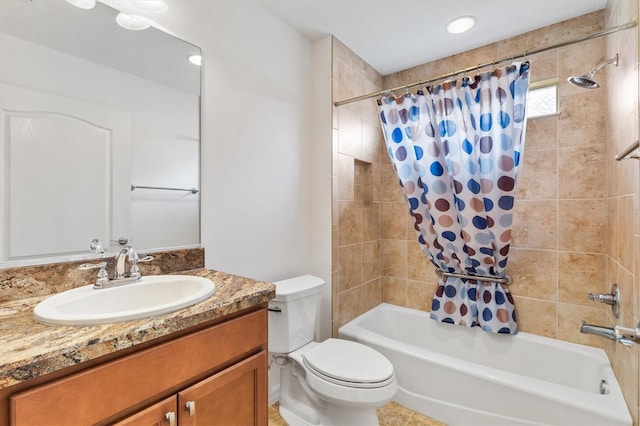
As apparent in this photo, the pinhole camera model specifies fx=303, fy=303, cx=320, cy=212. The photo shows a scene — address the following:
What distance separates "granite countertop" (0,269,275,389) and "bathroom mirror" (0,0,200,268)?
0.29 meters

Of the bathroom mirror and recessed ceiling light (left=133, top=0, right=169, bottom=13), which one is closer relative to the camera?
the bathroom mirror

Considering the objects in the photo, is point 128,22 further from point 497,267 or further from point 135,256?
point 497,267

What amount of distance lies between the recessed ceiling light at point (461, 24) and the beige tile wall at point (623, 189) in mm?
689

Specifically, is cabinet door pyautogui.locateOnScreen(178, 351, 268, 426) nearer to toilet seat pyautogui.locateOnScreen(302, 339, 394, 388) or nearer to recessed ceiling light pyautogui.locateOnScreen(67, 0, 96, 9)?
toilet seat pyautogui.locateOnScreen(302, 339, 394, 388)

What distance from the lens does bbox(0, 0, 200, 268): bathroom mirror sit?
1.04 meters

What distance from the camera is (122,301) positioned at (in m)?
1.11

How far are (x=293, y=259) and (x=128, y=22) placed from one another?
151 centimetres

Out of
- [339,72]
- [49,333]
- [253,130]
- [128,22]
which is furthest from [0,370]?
[339,72]

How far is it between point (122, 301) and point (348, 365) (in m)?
1.07

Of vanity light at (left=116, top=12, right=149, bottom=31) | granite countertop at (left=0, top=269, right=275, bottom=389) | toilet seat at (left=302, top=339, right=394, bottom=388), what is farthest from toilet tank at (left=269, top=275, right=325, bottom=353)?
vanity light at (left=116, top=12, right=149, bottom=31)

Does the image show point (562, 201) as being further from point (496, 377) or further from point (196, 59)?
point (196, 59)

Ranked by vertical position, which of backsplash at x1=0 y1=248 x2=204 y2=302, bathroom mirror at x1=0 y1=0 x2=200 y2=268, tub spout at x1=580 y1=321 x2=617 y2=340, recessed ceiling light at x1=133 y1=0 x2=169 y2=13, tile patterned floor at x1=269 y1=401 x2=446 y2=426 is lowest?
tile patterned floor at x1=269 y1=401 x2=446 y2=426

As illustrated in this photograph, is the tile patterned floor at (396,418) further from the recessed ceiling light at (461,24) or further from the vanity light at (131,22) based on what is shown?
the recessed ceiling light at (461,24)

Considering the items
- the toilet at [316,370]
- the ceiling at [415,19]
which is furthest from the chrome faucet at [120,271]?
the ceiling at [415,19]
